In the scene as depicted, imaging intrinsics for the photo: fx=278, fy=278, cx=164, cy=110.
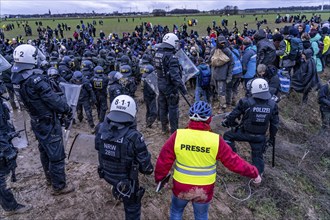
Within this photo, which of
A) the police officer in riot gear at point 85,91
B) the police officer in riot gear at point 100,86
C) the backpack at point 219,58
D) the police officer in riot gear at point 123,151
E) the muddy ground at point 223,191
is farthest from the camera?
the police officer in riot gear at point 100,86

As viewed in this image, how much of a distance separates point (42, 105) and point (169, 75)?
278 cm

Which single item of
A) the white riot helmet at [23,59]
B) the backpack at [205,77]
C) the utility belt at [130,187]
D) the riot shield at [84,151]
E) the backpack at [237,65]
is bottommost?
the riot shield at [84,151]

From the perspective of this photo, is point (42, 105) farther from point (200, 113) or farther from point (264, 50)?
point (264, 50)

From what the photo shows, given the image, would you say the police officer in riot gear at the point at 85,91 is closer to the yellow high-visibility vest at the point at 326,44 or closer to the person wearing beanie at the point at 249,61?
the person wearing beanie at the point at 249,61

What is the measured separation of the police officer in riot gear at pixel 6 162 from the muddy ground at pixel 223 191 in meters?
0.15

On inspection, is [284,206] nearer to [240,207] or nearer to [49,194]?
[240,207]

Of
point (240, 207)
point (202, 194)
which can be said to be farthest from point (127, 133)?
point (240, 207)

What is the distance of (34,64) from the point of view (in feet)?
14.1

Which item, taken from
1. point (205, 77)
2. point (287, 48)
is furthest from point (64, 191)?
point (287, 48)

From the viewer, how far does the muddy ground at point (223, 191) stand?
4652 millimetres

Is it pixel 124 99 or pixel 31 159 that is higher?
pixel 124 99

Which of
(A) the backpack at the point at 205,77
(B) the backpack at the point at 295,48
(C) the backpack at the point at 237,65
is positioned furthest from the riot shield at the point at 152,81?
(B) the backpack at the point at 295,48

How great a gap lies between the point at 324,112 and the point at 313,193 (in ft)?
9.51

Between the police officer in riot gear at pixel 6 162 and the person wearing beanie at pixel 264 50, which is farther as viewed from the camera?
the person wearing beanie at pixel 264 50
